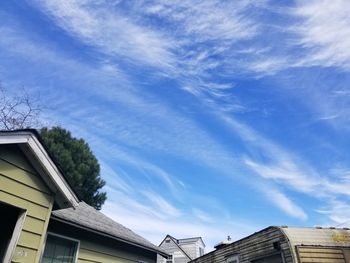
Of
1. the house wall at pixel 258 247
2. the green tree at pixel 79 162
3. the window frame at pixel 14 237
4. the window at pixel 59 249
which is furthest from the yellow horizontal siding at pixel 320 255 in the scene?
the green tree at pixel 79 162

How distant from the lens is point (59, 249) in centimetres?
851

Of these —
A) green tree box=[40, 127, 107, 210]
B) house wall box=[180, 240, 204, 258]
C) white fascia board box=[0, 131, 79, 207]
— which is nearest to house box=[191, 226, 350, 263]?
white fascia board box=[0, 131, 79, 207]

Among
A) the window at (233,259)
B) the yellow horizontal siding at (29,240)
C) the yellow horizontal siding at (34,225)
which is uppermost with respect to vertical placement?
the window at (233,259)

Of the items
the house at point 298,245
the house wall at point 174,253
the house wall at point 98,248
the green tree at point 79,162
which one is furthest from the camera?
the house wall at point 174,253

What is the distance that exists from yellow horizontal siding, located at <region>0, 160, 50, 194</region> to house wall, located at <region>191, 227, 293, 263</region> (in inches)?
338

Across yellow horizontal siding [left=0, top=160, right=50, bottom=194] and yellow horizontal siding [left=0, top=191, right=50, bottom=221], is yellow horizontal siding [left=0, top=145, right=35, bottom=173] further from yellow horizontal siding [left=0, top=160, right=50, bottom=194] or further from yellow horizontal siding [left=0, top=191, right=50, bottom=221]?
yellow horizontal siding [left=0, top=191, right=50, bottom=221]

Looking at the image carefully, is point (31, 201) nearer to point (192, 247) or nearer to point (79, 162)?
point (79, 162)

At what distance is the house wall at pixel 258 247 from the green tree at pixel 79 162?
65.0ft

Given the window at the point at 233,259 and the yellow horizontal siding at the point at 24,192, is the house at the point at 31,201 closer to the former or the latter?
the yellow horizontal siding at the point at 24,192

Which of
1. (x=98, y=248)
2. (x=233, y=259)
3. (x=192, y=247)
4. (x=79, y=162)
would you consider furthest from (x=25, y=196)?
(x=192, y=247)

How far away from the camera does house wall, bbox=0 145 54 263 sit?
5945 mm

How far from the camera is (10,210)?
690cm

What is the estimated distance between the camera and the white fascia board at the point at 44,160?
20.1ft

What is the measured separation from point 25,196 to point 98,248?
4.19m
